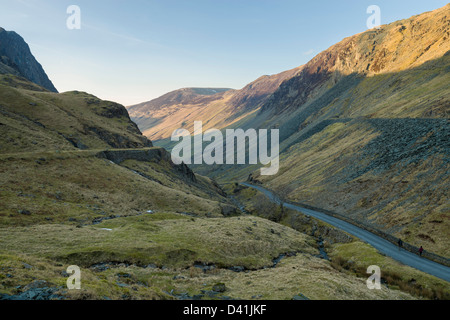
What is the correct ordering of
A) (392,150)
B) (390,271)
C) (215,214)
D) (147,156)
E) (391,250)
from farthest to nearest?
(147,156) → (392,150) → (215,214) → (391,250) → (390,271)

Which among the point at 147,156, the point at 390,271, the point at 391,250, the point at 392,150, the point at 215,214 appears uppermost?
the point at 392,150

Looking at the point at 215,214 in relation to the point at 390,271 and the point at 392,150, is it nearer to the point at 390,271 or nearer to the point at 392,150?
the point at 390,271

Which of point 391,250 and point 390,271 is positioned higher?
point 390,271

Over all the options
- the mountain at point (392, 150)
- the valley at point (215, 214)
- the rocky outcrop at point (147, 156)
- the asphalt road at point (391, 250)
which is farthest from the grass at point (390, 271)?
the rocky outcrop at point (147, 156)

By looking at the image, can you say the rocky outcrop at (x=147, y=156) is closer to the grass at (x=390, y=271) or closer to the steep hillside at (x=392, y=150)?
the steep hillside at (x=392, y=150)

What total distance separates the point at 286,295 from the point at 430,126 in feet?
277

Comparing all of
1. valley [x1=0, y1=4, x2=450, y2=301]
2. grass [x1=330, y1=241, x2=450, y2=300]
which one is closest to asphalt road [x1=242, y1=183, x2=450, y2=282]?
valley [x1=0, y1=4, x2=450, y2=301]

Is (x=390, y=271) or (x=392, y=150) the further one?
(x=392, y=150)

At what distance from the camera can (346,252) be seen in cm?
4684

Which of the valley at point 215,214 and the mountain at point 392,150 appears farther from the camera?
the mountain at point 392,150

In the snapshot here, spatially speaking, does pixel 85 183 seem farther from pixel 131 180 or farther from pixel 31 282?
pixel 31 282

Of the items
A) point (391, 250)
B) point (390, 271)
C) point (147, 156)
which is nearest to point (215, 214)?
point (147, 156)

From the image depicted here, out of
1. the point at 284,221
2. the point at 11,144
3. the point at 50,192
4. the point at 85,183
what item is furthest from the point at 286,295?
the point at 11,144

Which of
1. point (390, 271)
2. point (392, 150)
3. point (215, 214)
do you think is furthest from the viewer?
point (392, 150)
